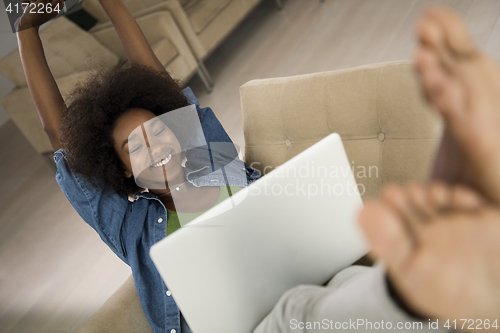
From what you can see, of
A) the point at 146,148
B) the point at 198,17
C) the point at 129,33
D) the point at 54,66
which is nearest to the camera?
the point at 146,148

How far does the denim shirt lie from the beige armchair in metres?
0.05

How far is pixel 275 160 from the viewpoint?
1.05 meters

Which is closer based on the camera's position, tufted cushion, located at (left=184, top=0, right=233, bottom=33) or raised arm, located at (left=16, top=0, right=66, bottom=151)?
raised arm, located at (left=16, top=0, right=66, bottom=151)

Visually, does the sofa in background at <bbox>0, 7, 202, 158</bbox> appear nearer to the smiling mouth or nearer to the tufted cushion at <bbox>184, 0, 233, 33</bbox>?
the tufted cushion at <bbox>184, 0, 233, 33</bbox>

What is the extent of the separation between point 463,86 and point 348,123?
642 mm

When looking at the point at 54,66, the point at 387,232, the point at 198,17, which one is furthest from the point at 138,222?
the point at 198,17

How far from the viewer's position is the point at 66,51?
2178mm

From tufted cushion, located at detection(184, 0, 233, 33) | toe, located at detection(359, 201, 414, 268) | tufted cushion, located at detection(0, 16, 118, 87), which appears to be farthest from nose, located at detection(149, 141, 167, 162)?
tufted cushion, located at detection(184, 0, 233, 33)

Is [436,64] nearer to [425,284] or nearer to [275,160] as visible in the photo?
[425,284]

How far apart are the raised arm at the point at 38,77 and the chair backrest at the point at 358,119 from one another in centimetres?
55

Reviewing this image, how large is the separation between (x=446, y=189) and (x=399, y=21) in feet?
7.43

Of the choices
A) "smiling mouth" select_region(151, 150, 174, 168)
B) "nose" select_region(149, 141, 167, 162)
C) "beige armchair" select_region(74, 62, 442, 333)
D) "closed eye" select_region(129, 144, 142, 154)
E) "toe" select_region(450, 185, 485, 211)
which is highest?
"toe" select_region(450, 185, 485, 211)

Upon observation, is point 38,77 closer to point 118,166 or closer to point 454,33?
point 118,166

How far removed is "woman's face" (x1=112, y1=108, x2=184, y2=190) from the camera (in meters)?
0.86
